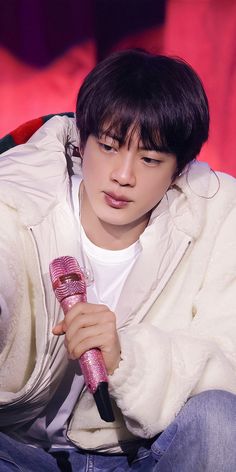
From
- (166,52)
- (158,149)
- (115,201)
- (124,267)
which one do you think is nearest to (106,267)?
(124,267)

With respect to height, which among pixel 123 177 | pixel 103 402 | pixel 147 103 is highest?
pixel 147 103

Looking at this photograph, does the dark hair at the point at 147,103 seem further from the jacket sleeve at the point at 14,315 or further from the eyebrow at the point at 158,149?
the jacket sleeve at the point at 14,315

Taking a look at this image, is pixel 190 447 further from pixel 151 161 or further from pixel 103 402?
pixel 151 161

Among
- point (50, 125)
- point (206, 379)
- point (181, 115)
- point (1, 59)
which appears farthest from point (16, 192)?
point (1, 59)

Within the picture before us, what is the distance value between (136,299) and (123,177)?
0.22m

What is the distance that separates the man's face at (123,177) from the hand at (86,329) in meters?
0.27

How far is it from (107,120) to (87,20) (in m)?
1.02

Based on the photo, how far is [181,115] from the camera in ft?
4.21

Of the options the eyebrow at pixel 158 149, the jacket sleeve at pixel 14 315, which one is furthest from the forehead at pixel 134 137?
the jacket sleeve at pixel 14 315

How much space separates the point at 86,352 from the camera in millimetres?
985

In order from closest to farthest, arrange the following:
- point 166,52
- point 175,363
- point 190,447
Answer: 1. point 190,447
2. point 175,363
3. point 166,52

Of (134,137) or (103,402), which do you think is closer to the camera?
(103,402)

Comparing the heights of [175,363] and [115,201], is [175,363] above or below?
below

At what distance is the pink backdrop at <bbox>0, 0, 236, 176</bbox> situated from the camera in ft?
7.29
